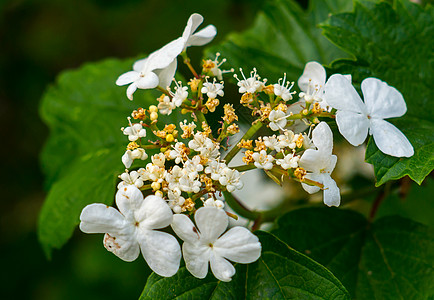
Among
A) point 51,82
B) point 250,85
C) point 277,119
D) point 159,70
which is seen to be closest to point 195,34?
point 159,70

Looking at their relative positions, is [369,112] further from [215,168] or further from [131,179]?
[131,179]

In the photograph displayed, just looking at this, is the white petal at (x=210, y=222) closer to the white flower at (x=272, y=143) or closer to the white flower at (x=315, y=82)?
the white flower at (x=272, y=143)

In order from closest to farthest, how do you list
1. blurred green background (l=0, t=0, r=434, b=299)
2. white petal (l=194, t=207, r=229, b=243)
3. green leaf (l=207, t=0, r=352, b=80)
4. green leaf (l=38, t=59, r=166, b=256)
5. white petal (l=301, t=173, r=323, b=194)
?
white petal (l=194, t=207, r=229, b=243) < white petal (l=301, t=173, r=323, b=194) < green leaf (l=38, t=59, r=166, b=256) < green leaf (l=207, t=0, r=352, b=80) < blurred green background (l=0, t=0, r=434, b=299)

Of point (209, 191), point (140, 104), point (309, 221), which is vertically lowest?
point (309, 221)

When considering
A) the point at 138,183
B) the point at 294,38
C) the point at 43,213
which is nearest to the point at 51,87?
the point at 43,213

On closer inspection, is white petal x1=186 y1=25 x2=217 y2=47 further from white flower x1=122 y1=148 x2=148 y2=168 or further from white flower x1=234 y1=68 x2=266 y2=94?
white flower x1=122 y1=148 x2=148 y2=168

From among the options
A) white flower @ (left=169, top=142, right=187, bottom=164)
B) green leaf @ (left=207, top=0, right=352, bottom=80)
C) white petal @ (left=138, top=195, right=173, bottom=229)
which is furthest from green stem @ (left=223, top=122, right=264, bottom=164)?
green leaf @ (left=207, top=0, right=352, bottom=80)

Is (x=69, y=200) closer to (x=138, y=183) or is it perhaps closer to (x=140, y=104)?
(x=140, y=104)
